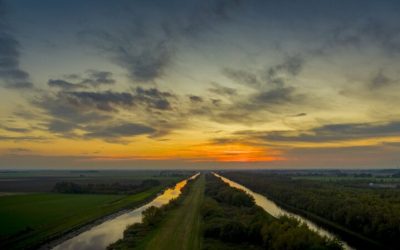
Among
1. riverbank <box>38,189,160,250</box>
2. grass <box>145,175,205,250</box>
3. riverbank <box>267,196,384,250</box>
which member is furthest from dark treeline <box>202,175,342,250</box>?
riverbank <box>38,189,160,250</box>

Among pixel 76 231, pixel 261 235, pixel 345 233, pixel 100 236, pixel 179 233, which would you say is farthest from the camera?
pixel 345 233

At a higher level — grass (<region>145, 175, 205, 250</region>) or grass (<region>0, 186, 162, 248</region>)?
grass (<region>0, 186, 162, 248</region>)

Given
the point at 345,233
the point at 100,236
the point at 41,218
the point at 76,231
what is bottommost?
the point at 345,233

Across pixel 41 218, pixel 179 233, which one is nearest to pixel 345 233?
pixel 179 233

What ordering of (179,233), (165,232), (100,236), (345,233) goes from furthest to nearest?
(345,233), (100,236), (165,232), (179,233)

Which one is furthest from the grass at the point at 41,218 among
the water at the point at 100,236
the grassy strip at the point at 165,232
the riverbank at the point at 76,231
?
the grassy strip at the point at 165,232

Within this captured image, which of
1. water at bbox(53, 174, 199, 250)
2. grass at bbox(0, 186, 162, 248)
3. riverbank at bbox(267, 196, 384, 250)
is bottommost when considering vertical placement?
riverbank at bbox(267, 196, 384, 250)

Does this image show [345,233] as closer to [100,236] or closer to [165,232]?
[165,232]

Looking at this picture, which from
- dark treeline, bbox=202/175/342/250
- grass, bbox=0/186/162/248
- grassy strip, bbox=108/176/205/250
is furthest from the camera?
grass, bbox=0/186/162/248

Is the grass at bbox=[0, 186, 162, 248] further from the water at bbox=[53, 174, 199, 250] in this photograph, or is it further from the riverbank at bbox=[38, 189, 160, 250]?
the water at bbox=[53, 174, 199, 250]

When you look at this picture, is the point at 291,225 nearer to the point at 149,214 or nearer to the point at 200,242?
the point at 200,242

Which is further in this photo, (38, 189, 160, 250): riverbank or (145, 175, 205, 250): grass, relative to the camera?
(38, 189, 160, 250): riverbank

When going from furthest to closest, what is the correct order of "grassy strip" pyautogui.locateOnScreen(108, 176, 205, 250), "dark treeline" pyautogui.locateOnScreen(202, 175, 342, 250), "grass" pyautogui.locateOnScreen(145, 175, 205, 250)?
"grassy strip" pyautogui.locateOnScreen(108, 176, 205, 250) < "grass" pyautogui.locateOnScreen(145, 175, 205, 250) < "dark treeline" pyautogui.locateOnScreen(202, 175, 342, 250)

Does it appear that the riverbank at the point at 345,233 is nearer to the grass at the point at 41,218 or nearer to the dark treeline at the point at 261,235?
the dark treeline at the point at 261,235
